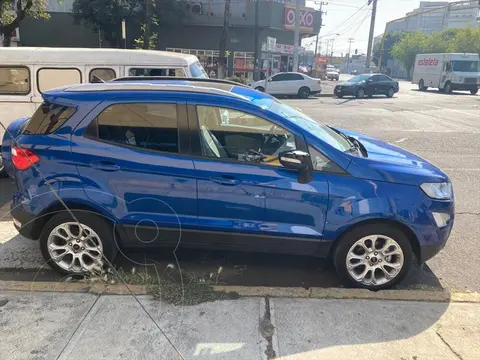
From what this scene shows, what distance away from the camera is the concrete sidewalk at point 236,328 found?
2.80 m

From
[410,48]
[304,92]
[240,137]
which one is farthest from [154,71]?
[410,48]

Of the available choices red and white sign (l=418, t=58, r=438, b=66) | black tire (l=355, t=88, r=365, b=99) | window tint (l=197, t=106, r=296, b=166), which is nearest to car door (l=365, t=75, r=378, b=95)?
black tire (l=355, t=88, r=365, b=99)

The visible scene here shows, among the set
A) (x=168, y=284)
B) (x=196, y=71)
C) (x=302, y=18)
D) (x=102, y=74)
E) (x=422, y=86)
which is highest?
(x=302, y=18)

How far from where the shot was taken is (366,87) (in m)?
26.0

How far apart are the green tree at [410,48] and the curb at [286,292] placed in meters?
68.8

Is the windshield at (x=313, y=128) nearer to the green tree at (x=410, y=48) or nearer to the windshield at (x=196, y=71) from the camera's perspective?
the windshield at (x=196, y=71)

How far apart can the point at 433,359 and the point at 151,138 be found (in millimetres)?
2720

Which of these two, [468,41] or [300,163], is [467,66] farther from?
[300,163]

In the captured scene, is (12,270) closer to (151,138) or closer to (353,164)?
(151,138)

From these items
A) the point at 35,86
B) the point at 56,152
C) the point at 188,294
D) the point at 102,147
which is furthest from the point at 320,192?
the point at 35,86

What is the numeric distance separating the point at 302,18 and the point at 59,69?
2776 cm

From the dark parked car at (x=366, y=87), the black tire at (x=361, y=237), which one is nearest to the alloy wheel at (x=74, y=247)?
the black tire at (x=361, y=237)

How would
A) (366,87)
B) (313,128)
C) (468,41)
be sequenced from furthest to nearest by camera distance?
1. (468,41)
2. (366,87)
3. (313,128)

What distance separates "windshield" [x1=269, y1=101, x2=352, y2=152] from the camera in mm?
3670
